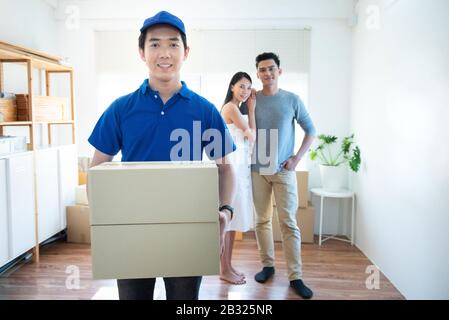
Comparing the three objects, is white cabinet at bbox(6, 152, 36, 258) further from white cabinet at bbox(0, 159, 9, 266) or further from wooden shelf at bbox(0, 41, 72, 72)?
wooden shelf at bbox(0, 41, 72, 72)

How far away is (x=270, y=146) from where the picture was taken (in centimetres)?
265

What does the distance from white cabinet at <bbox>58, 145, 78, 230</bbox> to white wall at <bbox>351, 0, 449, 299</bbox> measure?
2.70 meters

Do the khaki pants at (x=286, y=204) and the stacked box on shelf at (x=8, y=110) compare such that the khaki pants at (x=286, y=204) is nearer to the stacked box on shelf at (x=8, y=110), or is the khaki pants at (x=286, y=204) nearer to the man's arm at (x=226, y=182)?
the man's arm at (x=226, y=182)

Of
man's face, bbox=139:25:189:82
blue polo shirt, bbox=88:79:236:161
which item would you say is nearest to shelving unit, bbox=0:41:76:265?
blue polo shirt, bbox=88:79:236:161

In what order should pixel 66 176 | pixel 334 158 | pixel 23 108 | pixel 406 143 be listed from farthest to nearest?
pixel 334 158, pixel 66 176, pixel 23 108, pixel 406 143

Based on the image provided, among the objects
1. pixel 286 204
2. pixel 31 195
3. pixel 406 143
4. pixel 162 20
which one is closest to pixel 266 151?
pixel 286 204

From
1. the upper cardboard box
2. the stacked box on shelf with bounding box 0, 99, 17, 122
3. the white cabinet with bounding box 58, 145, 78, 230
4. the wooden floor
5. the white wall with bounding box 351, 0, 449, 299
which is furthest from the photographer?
the white cabinet with bounding box 58, 145, 78, 230

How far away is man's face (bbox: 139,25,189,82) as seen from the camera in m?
1.16

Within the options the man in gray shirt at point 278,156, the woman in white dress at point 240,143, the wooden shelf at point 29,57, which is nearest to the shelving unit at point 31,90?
the wooden shelf at point 29,57

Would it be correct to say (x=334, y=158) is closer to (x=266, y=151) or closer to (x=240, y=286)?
(x=266, y=151)

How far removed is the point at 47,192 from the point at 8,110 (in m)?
0.75

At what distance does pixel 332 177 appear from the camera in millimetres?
3596

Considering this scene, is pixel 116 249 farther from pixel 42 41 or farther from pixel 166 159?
pixel 42 41

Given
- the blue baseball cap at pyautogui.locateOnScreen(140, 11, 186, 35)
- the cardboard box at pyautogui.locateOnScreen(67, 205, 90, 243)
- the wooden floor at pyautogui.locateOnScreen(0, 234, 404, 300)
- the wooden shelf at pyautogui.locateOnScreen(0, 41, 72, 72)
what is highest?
the wooden shelf at pyautogui.locateOnScreen(0, 41, 72, 72)
